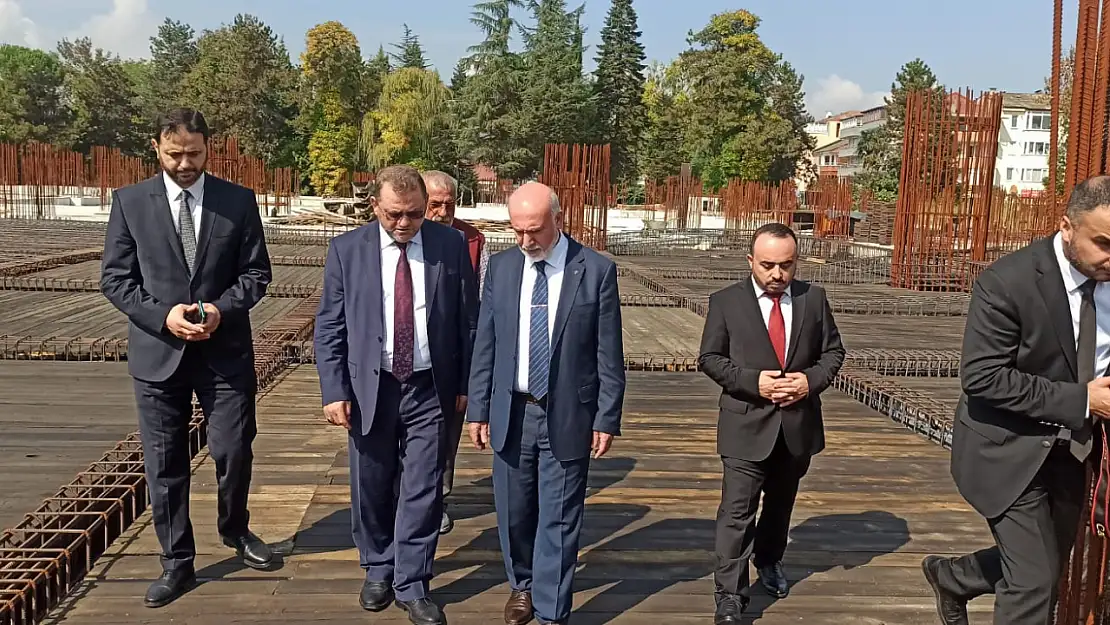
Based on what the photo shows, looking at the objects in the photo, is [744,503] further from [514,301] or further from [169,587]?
[169,587]

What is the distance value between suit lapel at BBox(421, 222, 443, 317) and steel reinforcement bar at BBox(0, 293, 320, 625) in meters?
1.65

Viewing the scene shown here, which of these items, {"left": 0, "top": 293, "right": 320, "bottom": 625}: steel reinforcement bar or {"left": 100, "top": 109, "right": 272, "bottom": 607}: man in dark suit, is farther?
{"left": 100, "top": 109, "right": 272, "bottom": 607}: man in dark suit

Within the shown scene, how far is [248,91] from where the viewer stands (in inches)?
1935

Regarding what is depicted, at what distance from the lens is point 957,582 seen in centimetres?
288

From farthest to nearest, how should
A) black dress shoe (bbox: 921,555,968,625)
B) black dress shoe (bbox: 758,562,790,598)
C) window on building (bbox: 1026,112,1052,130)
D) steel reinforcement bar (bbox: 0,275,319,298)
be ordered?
window on building (bbox: 1026,112,1052,130) → steel reinforcement bar (bbox: 0,275,319,298) → black dress shoe (bbox: 758,562,790,598) → black dress shoe (bbox: 921,555,968,625)

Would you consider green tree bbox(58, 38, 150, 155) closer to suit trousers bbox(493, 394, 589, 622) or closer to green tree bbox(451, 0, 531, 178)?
green tree bbox(451, 0, 531, 178)

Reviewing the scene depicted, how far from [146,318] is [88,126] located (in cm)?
5377

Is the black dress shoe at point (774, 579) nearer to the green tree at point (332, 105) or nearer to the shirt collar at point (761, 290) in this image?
the shirt collar at point (761, 290)

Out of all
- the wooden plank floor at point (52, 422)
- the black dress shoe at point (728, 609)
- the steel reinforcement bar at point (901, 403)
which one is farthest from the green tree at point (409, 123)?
the black dress shoe at point (728, 609)

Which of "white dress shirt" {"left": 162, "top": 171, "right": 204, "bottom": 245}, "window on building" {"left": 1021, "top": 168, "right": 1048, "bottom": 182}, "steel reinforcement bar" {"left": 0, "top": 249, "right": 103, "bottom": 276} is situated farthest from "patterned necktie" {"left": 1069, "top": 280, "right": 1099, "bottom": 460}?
"window on building" {"left": 1021, "top": 168, "right": 1048, "bottom": 182}

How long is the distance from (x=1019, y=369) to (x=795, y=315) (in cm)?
86

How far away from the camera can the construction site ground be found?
3236mm

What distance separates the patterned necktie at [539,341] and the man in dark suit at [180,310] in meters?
1.01

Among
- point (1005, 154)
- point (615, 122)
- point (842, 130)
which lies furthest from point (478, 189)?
point (842, 130)
